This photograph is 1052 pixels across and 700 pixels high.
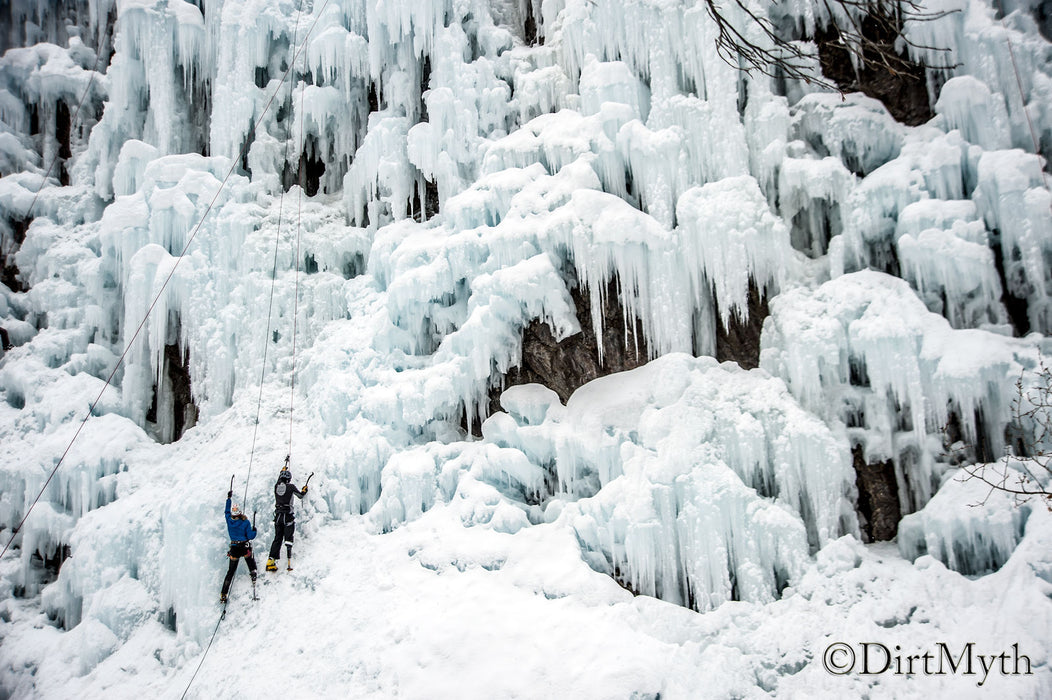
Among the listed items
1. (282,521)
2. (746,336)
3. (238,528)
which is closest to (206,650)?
(238,528)

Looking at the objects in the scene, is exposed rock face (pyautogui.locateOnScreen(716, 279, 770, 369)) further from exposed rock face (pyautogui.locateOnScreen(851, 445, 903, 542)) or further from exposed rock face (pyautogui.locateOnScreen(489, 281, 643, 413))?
exposed rock face (pyautogui.locateOnScreen(851, 445, 903, 542))

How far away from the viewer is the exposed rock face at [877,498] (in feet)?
22.0

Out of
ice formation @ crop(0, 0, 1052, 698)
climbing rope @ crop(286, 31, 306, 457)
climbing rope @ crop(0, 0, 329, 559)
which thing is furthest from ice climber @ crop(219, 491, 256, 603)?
climbing rope @ crop(0, 0, 329, 559)

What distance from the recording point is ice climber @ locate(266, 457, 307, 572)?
722 cm

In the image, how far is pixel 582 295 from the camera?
8125mm

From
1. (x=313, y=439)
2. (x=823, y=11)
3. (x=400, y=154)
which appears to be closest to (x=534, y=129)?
(x=400, y=154)

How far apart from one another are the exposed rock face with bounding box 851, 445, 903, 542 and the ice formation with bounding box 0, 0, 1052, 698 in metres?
0.08

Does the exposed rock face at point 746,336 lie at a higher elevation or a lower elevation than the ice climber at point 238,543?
higher

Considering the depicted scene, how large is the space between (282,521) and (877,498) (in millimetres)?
6643

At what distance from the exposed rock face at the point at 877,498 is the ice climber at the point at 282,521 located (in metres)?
6.35

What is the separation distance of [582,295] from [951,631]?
5.07 metres

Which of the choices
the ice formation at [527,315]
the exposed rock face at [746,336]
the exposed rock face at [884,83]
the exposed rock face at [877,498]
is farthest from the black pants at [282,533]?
the exposed rock face at [884,83]

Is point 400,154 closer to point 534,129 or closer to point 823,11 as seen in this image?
point 534,129

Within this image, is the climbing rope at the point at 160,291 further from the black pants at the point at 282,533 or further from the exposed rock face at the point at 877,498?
the exposed rock face at the point at 877,498
